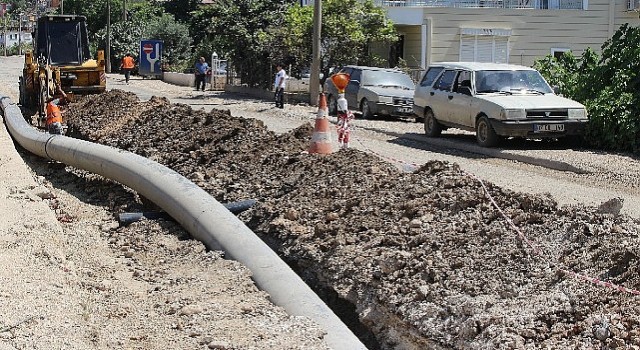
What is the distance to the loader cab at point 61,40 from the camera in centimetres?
2902

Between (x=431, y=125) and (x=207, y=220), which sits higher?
(x=431, y=125)

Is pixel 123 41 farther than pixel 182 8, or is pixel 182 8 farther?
pixel 182 8

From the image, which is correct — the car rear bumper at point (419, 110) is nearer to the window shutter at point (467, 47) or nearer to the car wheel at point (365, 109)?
the car wheel at point (365, 109)

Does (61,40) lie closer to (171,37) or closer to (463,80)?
(463,80)

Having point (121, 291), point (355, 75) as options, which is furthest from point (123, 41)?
point (121, 291)

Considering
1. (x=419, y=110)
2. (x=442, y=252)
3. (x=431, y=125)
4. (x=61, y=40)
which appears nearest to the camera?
(x=442, y=252)

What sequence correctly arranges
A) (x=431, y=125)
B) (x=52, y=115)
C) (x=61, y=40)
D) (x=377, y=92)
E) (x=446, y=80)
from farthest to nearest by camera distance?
1. (x=61, y=40)
2. (x=377, y=92)
3. (x=431, y=125)
4. (x=446, y=80)
5. (x=52, y=115)

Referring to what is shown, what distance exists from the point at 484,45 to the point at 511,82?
18525 mm

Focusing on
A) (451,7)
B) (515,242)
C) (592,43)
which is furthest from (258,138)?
(592,43)

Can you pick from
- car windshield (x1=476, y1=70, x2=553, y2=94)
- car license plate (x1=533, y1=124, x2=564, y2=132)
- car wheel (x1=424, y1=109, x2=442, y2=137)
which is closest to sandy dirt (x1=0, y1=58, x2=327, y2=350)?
car license plate (x1=533, y1=124, x2=564, y2=132)

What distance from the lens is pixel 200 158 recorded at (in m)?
14.7

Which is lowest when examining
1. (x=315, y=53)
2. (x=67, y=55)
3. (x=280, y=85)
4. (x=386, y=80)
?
(x=280, y=85)

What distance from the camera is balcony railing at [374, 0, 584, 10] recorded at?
3722 centimetres

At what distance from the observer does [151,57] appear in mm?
55000
